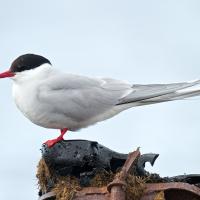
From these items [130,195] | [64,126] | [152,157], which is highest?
[64,126]

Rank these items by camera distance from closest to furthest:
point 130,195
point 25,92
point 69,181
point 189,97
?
point 130,195 → point 69,181 → point 189,97 → point 25,92

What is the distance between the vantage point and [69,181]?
296cm

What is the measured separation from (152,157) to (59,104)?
1955 millimetres

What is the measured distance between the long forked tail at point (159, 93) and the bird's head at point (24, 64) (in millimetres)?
1003

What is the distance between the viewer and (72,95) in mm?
4980

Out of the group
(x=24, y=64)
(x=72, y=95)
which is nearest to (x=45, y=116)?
(x=72, y=95)

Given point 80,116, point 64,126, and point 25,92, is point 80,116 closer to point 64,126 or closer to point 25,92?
point 64,126

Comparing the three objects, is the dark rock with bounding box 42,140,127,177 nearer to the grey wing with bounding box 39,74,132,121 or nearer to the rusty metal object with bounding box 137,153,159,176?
the rusty metal object with bounding box 137,153,159,176

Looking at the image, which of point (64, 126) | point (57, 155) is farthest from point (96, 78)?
point (57, 155)

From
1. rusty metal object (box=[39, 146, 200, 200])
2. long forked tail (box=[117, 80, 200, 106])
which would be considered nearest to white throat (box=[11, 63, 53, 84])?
long forked tail (box=[117, 80, 200, 106])

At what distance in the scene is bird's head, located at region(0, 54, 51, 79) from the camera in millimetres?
5301

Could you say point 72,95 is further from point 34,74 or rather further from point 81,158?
point 81,158

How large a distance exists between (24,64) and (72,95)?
0.70 meters

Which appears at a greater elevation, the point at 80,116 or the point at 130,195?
the point at 80,116
